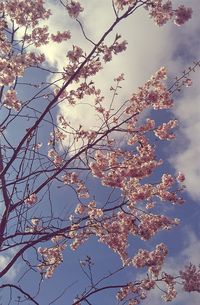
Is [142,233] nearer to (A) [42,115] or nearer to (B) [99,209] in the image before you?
(B) [99,209]

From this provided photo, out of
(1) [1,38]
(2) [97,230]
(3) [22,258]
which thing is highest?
(1) [1,38]

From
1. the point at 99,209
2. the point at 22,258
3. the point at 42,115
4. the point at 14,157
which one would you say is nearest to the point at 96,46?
the point at 42,115

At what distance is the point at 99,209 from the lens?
9.27m

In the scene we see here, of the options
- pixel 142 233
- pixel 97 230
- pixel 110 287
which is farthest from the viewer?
pixel 142 233

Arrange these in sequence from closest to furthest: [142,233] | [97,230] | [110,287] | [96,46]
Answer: [96,46] → [110,287] → [97,230] → [142,233]

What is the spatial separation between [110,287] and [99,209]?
1.76 metres

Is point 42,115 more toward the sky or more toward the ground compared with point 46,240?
more toward the sky

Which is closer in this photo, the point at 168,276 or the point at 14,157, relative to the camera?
the point at 14,157

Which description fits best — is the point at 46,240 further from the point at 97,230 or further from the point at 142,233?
the point at 142,233

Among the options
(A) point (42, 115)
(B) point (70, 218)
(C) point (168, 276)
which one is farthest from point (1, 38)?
(C) point (168, 276)

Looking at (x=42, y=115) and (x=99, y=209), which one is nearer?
(x=42, y=115)

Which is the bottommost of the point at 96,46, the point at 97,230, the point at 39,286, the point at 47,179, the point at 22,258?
the point at 39,286

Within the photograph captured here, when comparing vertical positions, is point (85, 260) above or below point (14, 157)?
below

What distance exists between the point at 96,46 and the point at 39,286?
181 inches
